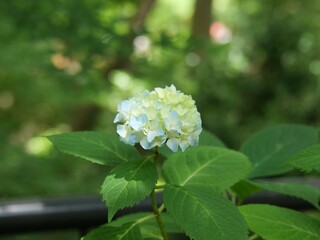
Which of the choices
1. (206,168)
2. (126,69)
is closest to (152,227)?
(206,168)

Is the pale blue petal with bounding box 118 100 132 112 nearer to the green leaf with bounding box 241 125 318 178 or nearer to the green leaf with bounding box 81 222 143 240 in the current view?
the green leaf with bounding box 81 222 143 240

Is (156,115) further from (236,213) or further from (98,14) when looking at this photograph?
(98,14)

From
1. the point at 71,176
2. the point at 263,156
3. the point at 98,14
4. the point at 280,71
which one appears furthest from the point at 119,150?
the point at 280,71

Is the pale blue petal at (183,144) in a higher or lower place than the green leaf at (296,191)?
higher

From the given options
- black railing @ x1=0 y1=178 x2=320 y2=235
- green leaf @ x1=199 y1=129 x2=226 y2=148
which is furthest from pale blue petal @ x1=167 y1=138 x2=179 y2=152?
black railing @ x1=0 y1=178 x2=320 y2=235

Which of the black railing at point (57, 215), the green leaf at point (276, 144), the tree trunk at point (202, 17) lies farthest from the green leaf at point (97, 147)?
the tree trunk at point (202, 17)

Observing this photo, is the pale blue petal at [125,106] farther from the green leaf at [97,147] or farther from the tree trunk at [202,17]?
the tree trunk at [202,17]
